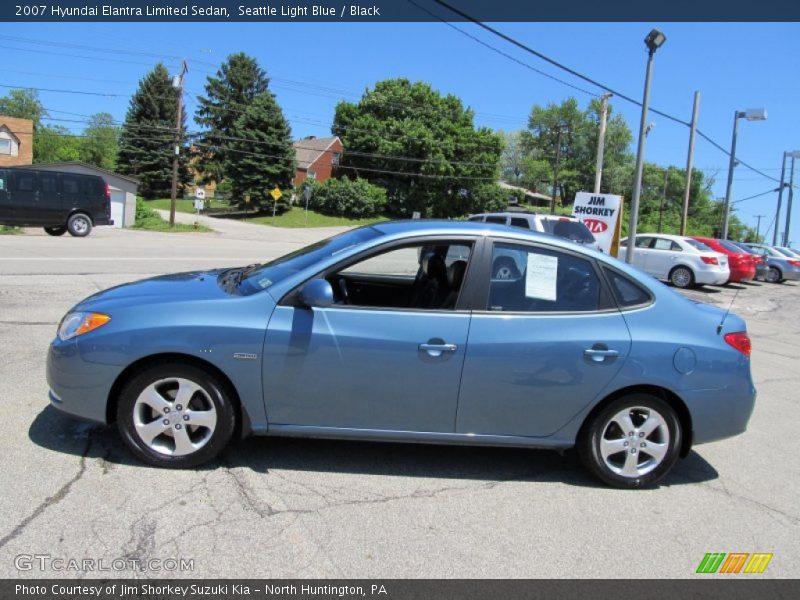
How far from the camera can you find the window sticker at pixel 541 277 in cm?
394

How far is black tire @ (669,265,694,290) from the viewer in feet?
62.0

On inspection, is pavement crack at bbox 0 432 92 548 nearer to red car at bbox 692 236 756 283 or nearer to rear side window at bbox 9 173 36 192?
red car at bbox 692 236 756 283

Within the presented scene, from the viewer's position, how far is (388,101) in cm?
6325

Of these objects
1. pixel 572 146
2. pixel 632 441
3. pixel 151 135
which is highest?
pixel 572 146

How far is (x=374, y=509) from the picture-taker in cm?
349

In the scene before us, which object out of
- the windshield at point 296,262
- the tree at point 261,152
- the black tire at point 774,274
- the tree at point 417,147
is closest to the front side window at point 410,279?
the windshield at point 296,262

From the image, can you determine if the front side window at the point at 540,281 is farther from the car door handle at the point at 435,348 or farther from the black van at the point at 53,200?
the black van at the point at 53,200

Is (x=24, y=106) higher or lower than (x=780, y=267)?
higher

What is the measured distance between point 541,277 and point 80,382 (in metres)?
2.90

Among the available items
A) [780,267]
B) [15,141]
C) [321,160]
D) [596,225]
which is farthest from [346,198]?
[596,225]

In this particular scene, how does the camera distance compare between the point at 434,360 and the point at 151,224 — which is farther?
the point at 151,224

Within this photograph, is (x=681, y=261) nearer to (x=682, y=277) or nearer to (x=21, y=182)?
(x=682, y=277)

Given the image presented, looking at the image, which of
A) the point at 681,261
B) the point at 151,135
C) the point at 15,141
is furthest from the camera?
the point at 151,135
